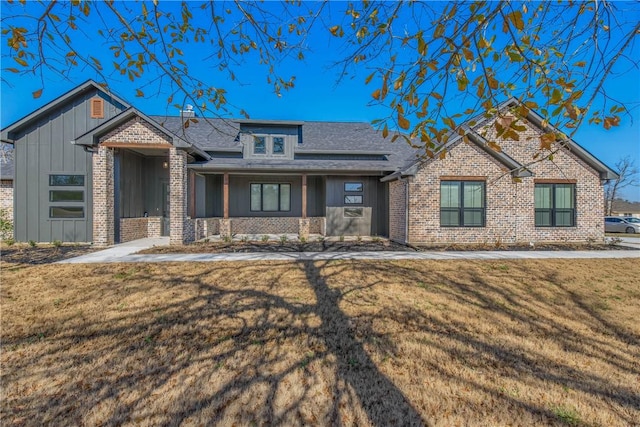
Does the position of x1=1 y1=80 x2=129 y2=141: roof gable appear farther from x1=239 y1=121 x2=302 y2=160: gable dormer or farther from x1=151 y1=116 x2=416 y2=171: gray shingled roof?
x1=239 y1=121 x2=302 y2=160: gable dormer

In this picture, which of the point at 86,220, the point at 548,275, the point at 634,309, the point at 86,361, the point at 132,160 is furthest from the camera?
the point at 132,160

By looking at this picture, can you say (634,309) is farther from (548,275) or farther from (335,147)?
(335,147)

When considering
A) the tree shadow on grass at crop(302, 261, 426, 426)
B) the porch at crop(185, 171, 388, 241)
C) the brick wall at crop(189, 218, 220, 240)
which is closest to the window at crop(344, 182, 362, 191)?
the porch at crop(185, 171, 388, 241)

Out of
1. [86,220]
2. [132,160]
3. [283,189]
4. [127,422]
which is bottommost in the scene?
[127,422]

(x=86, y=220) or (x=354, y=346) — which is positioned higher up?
(x=86, y=220)

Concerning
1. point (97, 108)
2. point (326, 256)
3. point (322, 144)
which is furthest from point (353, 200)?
point (97, 108)

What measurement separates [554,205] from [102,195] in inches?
687

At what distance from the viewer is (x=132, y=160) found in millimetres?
12773

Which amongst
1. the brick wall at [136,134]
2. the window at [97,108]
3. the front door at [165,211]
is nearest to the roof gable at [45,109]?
the window at [97,108]

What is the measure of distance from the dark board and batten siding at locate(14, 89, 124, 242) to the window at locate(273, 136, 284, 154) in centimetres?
777

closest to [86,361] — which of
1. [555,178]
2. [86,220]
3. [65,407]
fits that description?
[65,407]

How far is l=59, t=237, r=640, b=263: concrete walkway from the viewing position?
8.51 metres

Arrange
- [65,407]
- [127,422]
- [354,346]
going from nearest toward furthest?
[127,422] → [65,407] → [354,346]

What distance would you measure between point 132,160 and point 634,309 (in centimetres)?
1594
